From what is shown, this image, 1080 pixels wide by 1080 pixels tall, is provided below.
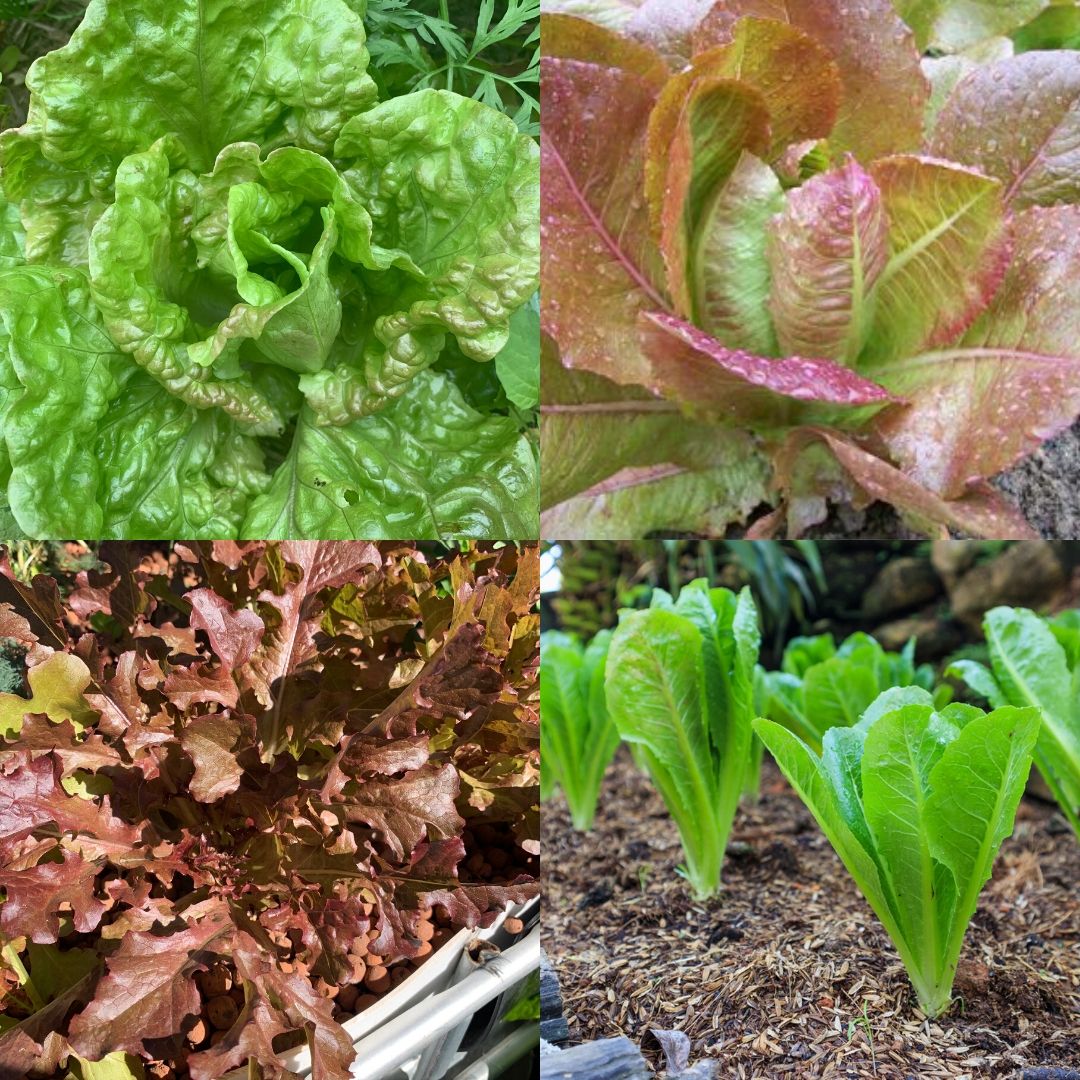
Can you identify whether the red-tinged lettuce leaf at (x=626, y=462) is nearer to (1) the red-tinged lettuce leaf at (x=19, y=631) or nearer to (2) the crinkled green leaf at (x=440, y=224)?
(2) the crinkled green leaf at (x=440, y=224)

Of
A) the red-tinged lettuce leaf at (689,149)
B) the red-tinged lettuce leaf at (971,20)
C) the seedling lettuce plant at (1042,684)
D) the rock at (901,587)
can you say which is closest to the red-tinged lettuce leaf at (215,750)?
the red-tinged lettuce leaf at (689,149)

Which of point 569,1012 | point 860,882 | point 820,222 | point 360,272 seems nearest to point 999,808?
point 860,882

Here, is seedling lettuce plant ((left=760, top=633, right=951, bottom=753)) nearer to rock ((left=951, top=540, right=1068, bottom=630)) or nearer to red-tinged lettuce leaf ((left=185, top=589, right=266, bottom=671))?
rock ((left=951, top=540, right=1068, bottom=630))

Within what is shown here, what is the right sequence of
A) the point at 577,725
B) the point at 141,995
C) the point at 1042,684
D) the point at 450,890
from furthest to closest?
1. the point at 577,725
2. the point at 1042,684
3. the point at 450,890
4. the point at 141,995

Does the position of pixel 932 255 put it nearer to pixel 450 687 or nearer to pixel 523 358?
pixel 523 358

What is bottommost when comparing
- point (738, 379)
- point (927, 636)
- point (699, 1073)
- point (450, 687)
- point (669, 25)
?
point (927, 636)

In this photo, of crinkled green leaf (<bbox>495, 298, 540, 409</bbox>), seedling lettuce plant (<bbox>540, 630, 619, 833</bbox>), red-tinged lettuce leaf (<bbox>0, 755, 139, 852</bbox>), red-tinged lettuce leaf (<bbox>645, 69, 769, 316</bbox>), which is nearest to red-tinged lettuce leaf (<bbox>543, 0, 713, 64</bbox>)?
red-tinged lettuce leaf (<bbox>645, 69, 769, 316</bbox>)

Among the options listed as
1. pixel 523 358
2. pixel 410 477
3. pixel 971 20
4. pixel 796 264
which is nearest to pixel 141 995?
pixel 410 477
